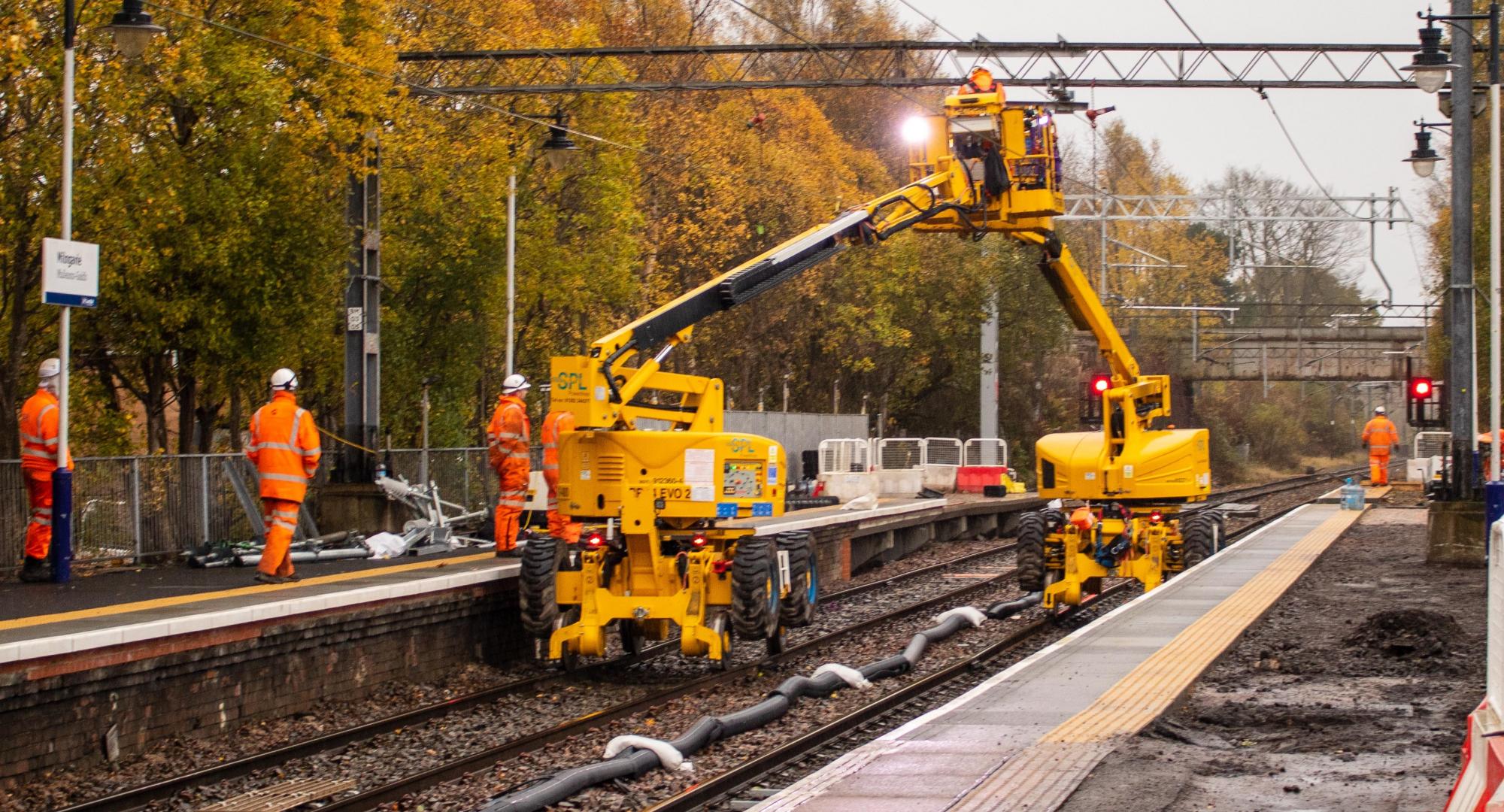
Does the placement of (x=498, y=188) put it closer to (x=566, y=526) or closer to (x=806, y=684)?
(x=566, y=526)

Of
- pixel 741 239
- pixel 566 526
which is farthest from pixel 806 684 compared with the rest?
pixel 741 239

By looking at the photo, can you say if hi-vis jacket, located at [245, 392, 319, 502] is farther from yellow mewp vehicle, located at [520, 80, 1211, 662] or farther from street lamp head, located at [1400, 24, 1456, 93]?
street lamp head, located at [1400, 24, 1456, 93]

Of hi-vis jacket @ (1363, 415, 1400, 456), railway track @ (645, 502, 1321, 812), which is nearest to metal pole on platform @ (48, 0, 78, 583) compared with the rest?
railway track @ (645, 502, 1321, 812)

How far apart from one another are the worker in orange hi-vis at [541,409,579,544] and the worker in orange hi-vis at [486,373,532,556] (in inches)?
13.0

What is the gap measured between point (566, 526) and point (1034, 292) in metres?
31.5

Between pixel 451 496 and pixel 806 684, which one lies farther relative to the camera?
pixel 451 496

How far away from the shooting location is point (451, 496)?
25125 mm

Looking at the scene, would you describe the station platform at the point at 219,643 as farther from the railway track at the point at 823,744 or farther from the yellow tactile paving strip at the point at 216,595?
the railway track at the point at 823,744

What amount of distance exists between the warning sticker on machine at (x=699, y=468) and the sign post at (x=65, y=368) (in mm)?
5802

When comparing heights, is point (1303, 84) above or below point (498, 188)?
above

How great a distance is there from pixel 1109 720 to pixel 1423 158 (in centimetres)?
1925

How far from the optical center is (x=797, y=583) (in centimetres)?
1667

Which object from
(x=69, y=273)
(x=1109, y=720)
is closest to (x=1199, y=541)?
(x=1109, y=720)

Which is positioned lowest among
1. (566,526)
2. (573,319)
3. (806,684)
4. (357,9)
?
(806,684)
